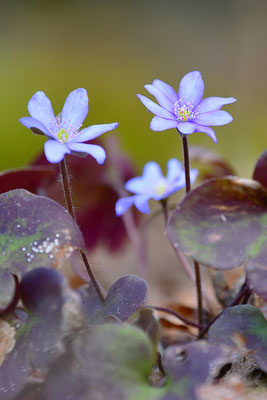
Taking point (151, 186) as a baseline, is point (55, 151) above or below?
above

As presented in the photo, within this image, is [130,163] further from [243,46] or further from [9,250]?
[243,46]

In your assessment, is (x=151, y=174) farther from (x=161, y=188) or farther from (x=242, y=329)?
(x=242, y=329)

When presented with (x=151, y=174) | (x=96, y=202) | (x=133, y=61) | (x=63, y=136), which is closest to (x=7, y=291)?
(x=63, y=136)

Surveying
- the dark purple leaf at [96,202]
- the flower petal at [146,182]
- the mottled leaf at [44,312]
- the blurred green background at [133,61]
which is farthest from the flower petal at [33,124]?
the blurred green background at [133,61]

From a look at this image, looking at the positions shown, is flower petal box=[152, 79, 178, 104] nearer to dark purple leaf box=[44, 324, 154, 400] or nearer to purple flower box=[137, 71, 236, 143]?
purple flower box=[137, 71, 236, 143]

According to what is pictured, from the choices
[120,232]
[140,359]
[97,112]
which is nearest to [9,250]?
[140,359]

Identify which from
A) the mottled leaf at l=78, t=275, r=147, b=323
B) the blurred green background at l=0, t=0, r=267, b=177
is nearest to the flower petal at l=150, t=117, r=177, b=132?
the mottled leaf at l=78, t=275, r=147, b=323
